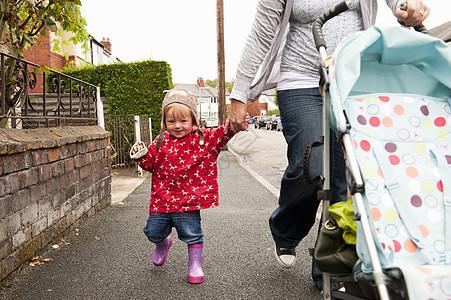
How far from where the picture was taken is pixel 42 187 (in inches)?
142

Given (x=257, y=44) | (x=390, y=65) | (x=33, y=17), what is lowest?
(x=390, y=65)

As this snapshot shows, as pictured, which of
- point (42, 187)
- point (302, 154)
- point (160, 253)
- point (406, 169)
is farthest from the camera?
point (42, 187)

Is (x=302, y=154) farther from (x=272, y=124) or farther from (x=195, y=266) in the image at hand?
(x=272, y=124)

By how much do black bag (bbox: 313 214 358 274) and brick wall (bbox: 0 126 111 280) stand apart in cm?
Result: 225

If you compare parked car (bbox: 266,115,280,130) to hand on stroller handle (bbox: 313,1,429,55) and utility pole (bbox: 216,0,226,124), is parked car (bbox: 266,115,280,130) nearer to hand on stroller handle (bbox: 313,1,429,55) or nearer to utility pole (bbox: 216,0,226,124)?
utility pole (bbox: 216,0,226,124)

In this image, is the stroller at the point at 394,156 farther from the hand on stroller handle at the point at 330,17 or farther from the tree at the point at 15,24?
the tree at the point at 15,24

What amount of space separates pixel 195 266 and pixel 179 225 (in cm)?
32

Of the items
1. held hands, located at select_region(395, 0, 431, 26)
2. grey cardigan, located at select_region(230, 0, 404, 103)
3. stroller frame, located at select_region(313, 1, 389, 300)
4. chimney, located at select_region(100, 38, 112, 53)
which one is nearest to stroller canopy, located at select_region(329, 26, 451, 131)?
stroller frame, located at select_region(313, 1, 389, 300)

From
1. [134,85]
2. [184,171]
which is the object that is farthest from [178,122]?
[134,85]

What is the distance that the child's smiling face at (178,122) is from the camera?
3.10 m

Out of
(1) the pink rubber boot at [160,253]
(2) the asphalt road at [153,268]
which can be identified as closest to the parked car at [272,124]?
(2) the asphalt road at [153,268]

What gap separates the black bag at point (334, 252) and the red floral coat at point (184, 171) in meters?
1.38

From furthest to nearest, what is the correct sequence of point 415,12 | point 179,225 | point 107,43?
point 107,43, point 179,225, point 415,12

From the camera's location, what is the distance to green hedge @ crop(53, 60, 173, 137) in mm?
10992
